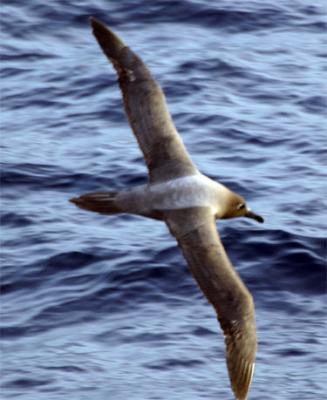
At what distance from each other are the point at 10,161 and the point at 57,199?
4.13 ft

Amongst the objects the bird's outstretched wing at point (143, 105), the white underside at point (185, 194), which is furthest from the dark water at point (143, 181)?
the bird's outstretched wing at point (143, 105)

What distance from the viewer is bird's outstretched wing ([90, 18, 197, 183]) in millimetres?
12742

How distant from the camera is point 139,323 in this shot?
14367 mm

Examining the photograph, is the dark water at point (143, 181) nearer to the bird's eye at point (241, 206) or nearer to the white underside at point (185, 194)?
the bird's eye at point (241, 206)

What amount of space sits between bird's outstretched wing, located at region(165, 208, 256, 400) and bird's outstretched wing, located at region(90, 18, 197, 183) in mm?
1053

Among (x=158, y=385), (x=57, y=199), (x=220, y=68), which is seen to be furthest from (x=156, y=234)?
(x=220, y=68)

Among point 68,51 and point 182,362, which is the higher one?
point 68,51

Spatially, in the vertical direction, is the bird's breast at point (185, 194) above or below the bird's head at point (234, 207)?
above

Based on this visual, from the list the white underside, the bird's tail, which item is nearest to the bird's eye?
the white underside

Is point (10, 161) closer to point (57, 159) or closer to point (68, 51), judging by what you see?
point (57, 159)

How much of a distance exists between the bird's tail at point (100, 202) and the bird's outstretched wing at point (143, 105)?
758mm

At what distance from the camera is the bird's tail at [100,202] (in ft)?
39.5

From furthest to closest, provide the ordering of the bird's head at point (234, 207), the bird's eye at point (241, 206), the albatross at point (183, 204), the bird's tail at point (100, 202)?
1. the bird's eye at point (241, 206)
2. the bird's head at point (234, 207)
3. the bird's tail at point (100, 202)
4. the albatross at point (183, 204)

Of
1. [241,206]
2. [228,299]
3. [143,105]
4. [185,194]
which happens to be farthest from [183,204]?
[143,105]
